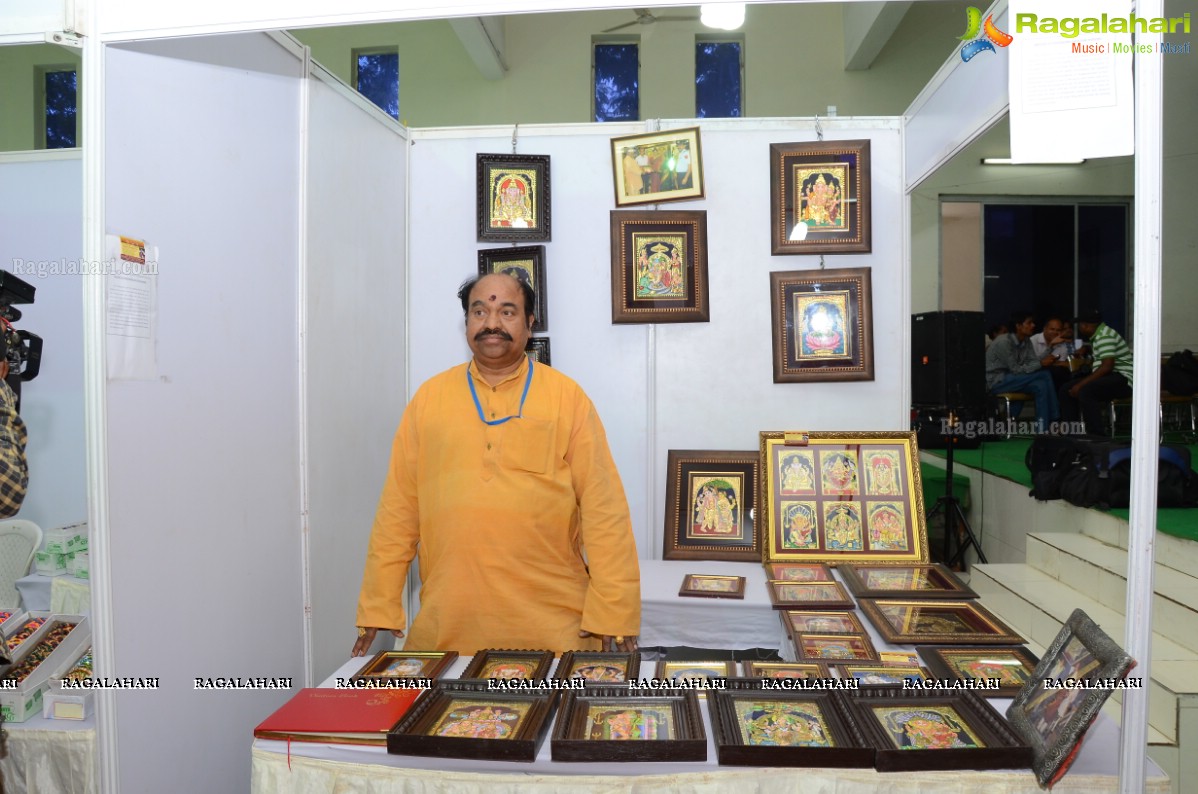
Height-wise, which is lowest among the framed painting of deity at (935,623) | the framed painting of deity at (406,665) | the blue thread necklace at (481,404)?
the framed painting of deity at (406,665)

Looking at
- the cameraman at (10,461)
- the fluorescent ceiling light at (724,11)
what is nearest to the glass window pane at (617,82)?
the fluorescent ceiling light at (724,11)

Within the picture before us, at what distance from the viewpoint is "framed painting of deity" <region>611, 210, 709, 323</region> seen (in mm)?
3010

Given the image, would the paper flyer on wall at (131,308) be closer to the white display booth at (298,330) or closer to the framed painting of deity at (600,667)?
the white display booth at (298,330)

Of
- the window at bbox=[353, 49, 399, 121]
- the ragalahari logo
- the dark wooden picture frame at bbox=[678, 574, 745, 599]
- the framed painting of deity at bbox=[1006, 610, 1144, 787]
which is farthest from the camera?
the window at bbox=[353, 49, 399, 121]

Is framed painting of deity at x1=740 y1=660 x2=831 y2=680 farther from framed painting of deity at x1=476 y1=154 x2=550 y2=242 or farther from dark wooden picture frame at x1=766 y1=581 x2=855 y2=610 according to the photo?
framed painting of deity at x1=476 y1=154 x2=550 y2=242

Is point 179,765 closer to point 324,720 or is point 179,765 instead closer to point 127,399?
point 324,720

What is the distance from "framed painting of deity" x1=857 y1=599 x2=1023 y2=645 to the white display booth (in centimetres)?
93

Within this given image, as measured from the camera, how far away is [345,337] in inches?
100

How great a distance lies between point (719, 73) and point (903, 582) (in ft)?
25.5

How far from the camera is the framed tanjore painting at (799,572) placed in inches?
101

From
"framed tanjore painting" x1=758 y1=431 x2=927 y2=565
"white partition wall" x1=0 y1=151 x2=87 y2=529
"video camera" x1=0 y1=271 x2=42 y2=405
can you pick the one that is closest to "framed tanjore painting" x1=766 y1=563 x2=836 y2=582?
"framed tanjore painting" x1=758 y1=431 x2=927 y2=565

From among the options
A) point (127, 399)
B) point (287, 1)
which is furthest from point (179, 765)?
point (287, 1)

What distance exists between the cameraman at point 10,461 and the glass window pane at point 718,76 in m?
8.37

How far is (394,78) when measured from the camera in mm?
9086
